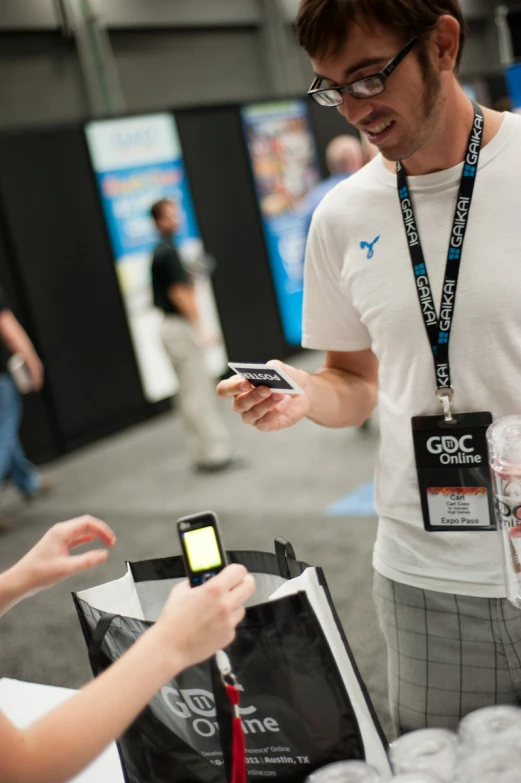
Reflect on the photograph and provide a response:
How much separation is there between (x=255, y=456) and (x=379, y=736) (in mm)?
4340

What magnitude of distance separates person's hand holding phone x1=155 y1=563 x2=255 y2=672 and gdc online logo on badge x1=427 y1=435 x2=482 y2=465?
1.75ft

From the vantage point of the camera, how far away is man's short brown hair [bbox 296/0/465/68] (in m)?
1.20

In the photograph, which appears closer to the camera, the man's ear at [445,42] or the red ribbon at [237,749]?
the red ribbon at [237,749]

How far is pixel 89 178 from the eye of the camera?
6.79 meters

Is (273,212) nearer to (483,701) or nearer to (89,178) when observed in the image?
(89,178)

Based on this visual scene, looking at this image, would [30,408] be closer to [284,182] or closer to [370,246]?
[284,182]

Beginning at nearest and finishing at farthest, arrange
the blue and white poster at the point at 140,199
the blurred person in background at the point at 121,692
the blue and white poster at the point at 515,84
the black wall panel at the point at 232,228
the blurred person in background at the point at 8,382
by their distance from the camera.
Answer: the blurred person in background at the point at 121,692 < the blue and white poster at the point at 515,84 < the blurred person in background at the point at 8,382 < the blue and white poster at the point at 140,199 < the black wall panel at the point at 232,228

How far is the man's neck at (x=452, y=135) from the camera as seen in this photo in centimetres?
132

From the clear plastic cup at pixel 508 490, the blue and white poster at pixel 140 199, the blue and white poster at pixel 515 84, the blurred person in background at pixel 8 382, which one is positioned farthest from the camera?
the blue and white poster at pixel 140 199

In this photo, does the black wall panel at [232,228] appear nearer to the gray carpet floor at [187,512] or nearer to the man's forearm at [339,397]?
the gray carpet floor at [187,512]

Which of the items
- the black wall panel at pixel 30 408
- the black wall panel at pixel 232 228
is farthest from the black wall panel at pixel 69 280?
the black wall panel at pixel 232 228

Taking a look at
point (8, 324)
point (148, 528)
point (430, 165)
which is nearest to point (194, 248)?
point (8, 324)

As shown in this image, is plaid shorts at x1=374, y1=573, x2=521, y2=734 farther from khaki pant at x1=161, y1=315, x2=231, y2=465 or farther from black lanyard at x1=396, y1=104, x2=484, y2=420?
khaki pant at x1=161, y1=315, x2=231, y2=465

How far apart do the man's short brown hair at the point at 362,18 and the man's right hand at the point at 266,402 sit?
0.49m
